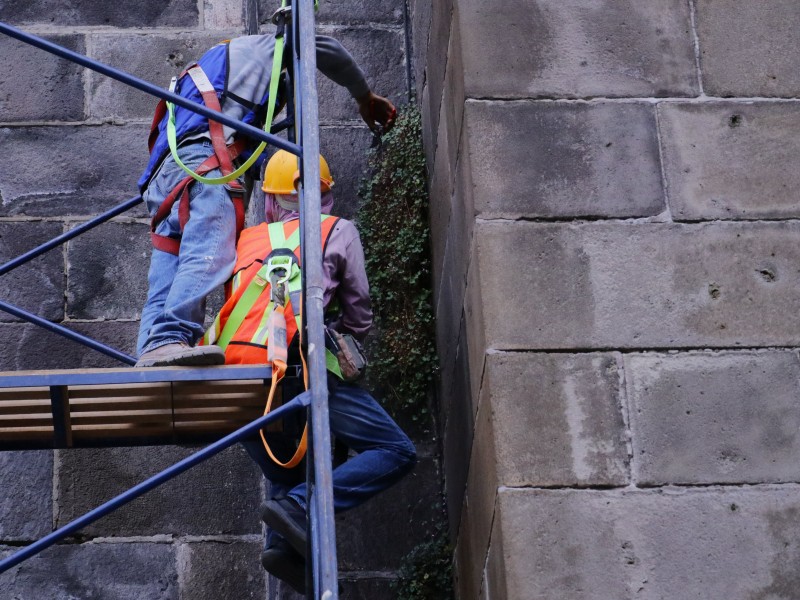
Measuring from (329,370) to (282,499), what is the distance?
56 cm

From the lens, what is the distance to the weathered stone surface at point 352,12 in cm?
763

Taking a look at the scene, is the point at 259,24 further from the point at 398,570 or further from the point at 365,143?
the point at 398,570

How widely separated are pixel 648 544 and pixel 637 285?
0.96 m

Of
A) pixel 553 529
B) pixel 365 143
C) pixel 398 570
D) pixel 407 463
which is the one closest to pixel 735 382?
pixel 553 529

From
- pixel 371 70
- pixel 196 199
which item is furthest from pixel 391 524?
pixel 371 70

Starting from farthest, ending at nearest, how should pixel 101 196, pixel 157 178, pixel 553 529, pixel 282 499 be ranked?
pixel 101 196
pixel 157 178
pixel 282 499
pixel 553 529

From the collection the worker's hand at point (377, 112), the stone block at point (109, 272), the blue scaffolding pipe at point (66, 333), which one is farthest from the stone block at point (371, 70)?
the blue scaffolding pipe at point (66, 333)

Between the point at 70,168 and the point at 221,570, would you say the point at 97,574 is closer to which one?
the point at 221,570

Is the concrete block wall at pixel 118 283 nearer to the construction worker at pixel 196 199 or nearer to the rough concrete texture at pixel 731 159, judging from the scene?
the construction worker at pixel 196 199

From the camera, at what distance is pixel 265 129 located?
18.8 feet

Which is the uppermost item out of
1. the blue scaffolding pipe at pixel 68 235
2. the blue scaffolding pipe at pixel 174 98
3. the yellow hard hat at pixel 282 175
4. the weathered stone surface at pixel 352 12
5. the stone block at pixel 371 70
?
the weathered stone surface at pixel 352 12

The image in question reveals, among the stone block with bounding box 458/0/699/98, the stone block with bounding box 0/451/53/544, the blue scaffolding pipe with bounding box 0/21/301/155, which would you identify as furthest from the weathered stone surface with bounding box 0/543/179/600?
the stone block with bounding box 458/0/699/98

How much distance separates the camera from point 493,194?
520 cm

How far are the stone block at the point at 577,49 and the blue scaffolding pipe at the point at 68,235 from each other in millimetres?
1942
